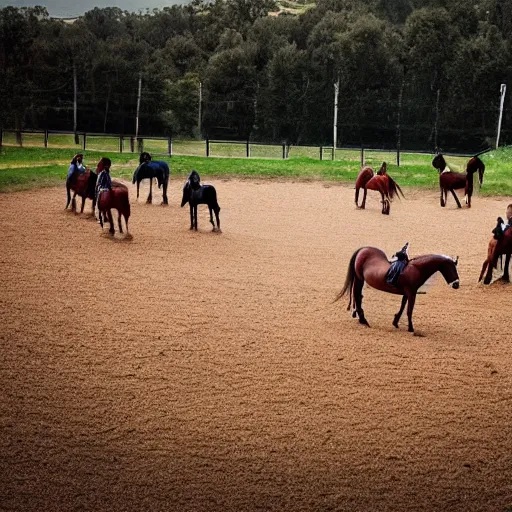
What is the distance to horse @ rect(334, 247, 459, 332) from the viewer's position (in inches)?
454

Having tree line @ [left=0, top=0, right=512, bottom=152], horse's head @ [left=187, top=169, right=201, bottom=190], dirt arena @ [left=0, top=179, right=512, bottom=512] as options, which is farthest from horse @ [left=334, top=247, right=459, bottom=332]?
tree line @ [left=0, top=0, right=512, bottom=152]

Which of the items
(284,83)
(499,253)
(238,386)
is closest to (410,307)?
(238,386)

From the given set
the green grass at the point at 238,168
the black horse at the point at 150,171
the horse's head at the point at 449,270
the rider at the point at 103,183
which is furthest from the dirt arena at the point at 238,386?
the green grass at the point at 238,168

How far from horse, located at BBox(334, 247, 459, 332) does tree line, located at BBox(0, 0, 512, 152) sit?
3201 cm

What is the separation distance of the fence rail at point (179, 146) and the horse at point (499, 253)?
24980mm

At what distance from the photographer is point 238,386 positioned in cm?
980

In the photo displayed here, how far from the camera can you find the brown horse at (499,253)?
48.2 ft

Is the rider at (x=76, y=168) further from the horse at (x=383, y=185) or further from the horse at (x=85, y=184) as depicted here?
the horse at (x=383, y=185)

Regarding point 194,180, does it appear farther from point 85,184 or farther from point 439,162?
point 439,162

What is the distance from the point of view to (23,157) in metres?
35.1

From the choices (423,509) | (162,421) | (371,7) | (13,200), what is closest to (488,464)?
(423,509)

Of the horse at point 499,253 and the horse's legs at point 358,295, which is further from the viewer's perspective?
the horse at point 499,253

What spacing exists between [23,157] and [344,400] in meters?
28.6

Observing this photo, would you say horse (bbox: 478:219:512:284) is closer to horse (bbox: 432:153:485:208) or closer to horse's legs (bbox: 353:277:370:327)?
horse's legs (bbox: 353:277:370:327)
